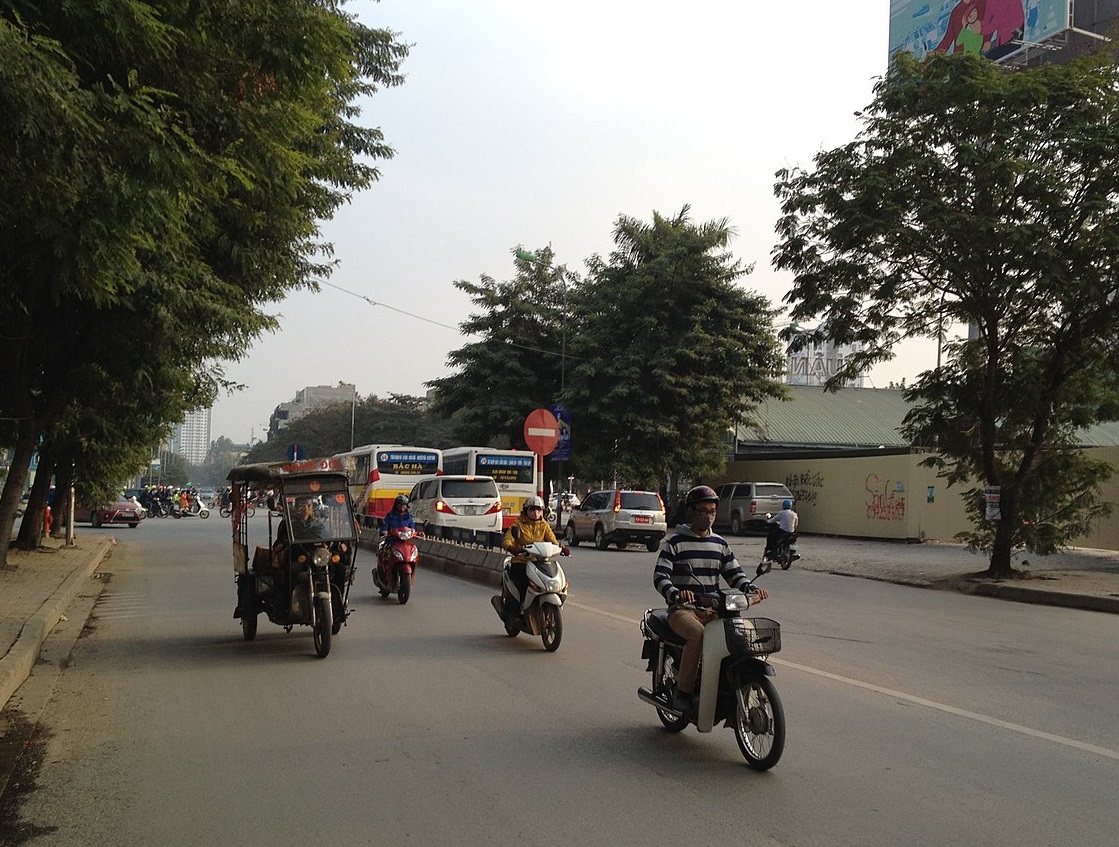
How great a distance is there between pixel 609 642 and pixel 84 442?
14265 millimetres

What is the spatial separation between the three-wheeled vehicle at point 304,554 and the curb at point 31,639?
1986 mm

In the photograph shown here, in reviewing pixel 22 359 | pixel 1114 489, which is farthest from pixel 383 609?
pixel 1114 489

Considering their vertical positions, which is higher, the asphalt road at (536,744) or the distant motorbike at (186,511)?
the asphalt road at (536,744)

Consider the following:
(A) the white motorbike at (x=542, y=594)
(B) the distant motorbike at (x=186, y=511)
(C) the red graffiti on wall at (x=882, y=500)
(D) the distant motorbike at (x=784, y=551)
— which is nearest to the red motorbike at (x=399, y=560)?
(A) the white motorbike at (x=542, y=594)

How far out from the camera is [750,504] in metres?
38.5

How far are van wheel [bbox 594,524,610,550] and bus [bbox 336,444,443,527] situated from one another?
22.6 ft

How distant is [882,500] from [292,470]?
27.7 meters

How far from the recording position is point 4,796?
5.76 m

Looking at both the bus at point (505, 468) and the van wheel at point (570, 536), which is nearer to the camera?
the van wheel at point (570, 536)

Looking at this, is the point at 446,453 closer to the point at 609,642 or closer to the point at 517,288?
the point at 517,288

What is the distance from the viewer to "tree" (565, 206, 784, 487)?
134 feet

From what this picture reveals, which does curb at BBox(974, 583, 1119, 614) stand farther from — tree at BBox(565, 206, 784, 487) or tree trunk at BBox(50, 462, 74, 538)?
tree at BBox(565, 206, 784, 487)

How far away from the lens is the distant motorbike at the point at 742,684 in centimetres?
607

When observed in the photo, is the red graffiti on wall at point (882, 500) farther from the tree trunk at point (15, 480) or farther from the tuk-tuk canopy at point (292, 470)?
the tuk-tuk canopy at point (292, 470)
